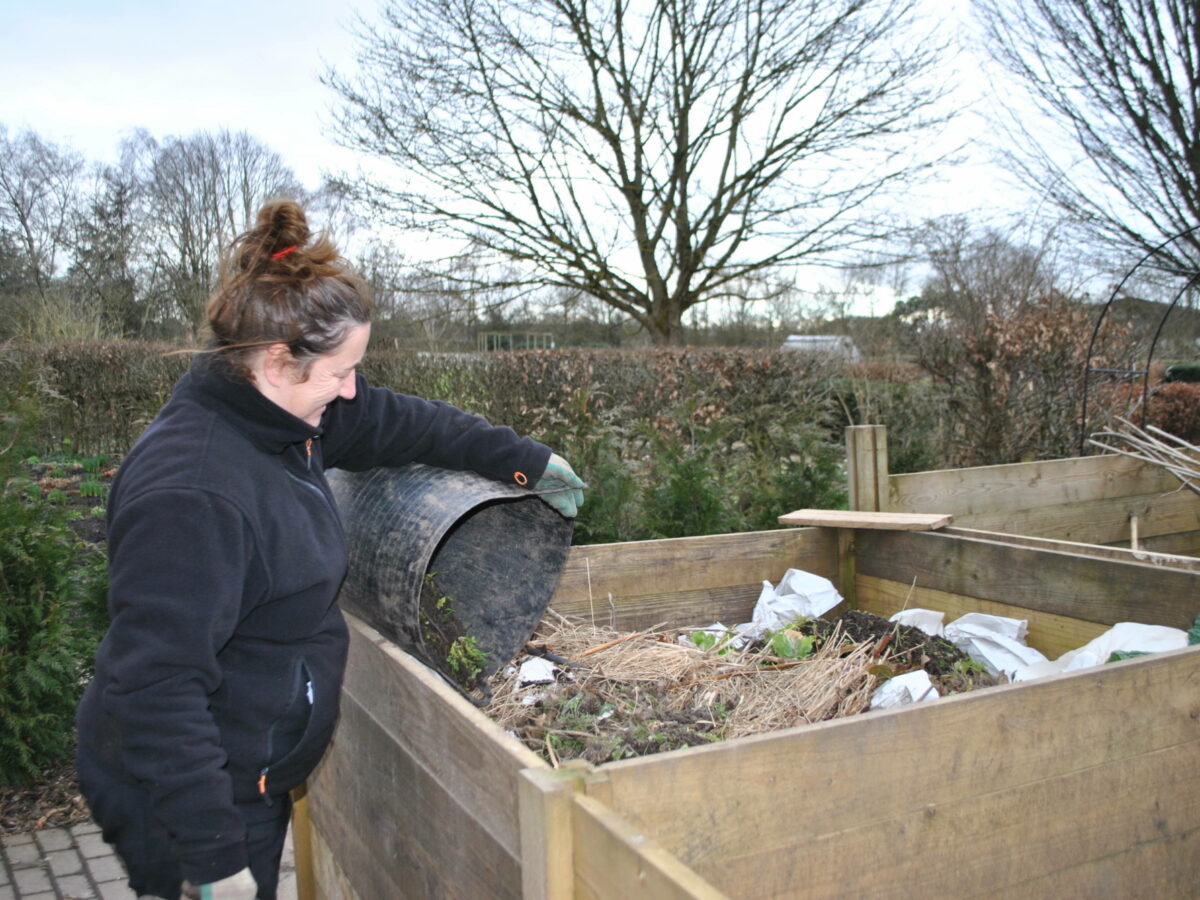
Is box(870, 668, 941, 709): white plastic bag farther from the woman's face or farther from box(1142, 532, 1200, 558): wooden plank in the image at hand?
box(1142, 532, 1200, 558): wooden plank

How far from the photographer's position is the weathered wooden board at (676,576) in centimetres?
305

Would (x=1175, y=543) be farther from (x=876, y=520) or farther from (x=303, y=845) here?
(x=303, y=845)

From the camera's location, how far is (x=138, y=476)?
141 centimetres

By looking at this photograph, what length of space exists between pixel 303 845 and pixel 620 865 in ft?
6.33

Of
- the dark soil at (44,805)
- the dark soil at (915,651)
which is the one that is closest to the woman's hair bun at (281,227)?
the dark soil at (915,651)

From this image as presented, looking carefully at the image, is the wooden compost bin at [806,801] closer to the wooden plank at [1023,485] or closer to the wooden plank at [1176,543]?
the wooden plank at [1023,485]

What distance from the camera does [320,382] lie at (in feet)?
5.32

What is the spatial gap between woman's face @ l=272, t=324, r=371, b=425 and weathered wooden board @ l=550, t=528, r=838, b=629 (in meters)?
1.48

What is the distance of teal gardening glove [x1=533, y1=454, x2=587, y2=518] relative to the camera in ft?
7.30

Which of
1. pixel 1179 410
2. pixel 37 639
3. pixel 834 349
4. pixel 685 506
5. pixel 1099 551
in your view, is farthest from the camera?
pixel 834 349

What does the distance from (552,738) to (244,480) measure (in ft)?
3.32

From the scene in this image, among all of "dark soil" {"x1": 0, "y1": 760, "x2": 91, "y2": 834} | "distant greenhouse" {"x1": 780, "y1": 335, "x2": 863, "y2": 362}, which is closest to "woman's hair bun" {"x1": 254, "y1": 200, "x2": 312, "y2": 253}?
"dark soil" {"x1": 0, "y1": 760, "x2": 91, "y2": 834}

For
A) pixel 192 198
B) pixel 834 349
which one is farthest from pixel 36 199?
pixel 834 349

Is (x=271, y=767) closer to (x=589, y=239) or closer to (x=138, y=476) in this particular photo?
(x=138, y=476)
